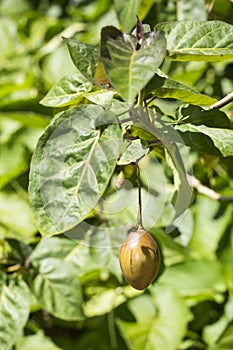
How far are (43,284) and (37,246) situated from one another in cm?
9

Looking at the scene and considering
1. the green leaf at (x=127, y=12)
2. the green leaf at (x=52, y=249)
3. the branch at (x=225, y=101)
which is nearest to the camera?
the branch at (x=225, y=101)

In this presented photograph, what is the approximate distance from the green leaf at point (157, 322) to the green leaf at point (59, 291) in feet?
0.87

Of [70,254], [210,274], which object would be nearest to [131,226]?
[70,254]

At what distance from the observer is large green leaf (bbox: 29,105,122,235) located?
0.79 m

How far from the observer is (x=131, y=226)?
4.36 feet

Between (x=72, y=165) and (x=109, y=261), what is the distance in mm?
583

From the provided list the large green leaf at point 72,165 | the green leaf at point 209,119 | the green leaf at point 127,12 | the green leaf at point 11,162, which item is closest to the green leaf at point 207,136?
the green leaf at point 209,119

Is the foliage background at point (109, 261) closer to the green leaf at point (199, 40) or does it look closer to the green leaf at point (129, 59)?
the green leaf at point (199, 40)

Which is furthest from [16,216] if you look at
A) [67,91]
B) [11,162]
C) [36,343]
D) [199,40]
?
[199,40]

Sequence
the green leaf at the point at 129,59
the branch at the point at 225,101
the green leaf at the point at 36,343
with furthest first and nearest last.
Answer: the green leaf at the point at 36,343 → the branch at the point at 225,101 → the green leaf at the point at 129,59

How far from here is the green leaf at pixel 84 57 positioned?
0.81 metres

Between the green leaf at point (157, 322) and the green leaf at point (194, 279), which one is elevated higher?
the green leaf at point (194, 279)

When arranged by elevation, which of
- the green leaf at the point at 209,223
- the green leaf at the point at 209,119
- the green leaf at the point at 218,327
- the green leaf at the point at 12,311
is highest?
the green leaf at the point at 209,119

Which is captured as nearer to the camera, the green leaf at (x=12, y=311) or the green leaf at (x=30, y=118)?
the green leaf at (x=12, y=311)
